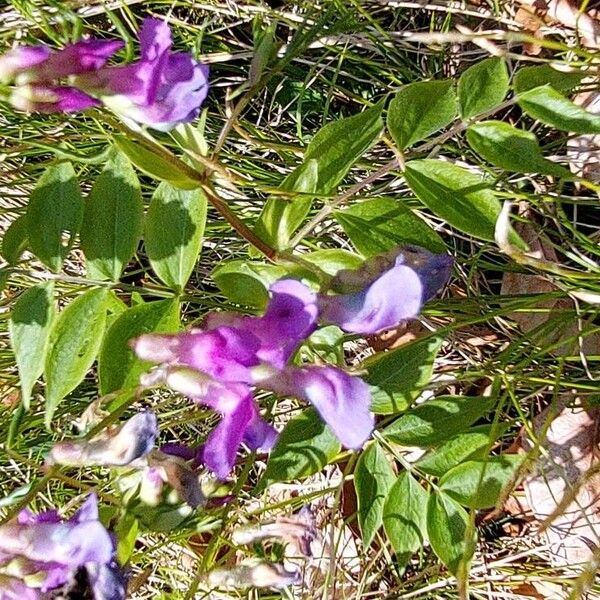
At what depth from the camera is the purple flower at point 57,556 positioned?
100cm

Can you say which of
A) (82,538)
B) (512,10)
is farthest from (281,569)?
(512,10)

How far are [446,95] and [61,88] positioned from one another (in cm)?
49

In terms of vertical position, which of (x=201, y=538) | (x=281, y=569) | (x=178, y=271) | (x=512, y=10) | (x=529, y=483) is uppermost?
(x=512, y=10)

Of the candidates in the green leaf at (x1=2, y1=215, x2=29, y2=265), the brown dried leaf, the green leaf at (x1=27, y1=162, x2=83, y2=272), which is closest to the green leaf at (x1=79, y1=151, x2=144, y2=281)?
the green leaf at (x1=27, y1=162, x2=83, y2=272)

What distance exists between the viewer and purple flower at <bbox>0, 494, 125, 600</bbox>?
1000 millimetres

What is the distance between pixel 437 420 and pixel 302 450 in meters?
0.20

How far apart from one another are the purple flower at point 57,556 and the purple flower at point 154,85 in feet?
1.44

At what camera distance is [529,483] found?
1.73 meters

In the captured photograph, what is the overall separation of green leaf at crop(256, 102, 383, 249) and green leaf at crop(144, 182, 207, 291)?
0.29 ft

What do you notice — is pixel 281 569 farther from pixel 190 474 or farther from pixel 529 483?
pixel 529 483

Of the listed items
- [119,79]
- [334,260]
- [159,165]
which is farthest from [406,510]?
[119,79]

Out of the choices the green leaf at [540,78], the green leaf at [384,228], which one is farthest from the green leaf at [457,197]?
the green leaf at [540,78]

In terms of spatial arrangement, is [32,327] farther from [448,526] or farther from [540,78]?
[540,78]

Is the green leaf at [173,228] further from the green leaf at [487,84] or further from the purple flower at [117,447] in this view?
the green leaf at [487,84]
